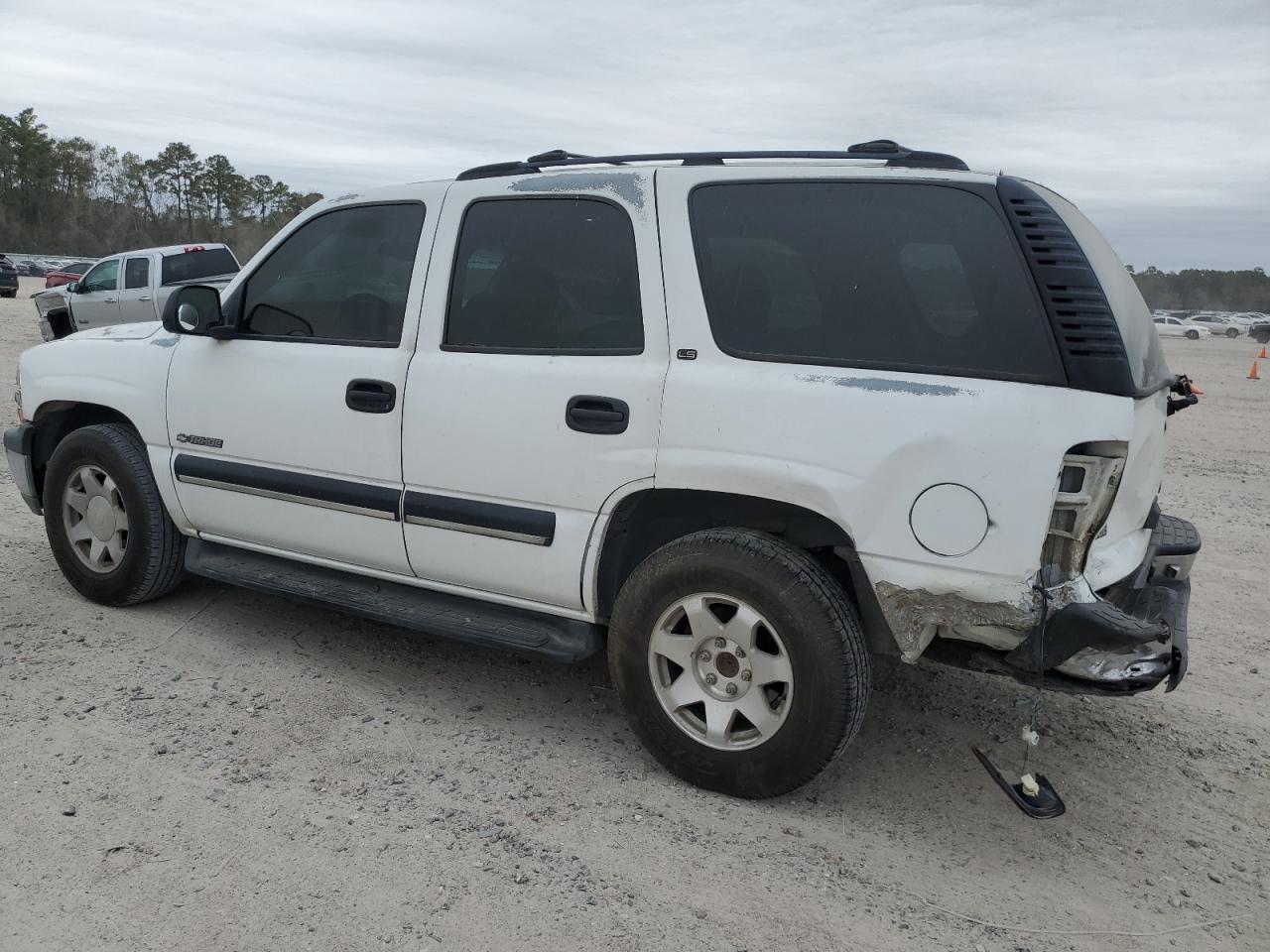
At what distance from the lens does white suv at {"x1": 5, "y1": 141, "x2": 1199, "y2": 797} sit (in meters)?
2.91

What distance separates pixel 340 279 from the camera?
13.5 ft

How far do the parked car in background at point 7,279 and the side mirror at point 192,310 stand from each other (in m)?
33.3

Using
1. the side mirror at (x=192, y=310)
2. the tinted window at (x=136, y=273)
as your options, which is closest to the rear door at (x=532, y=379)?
the side mirror at (x=192, y=310)

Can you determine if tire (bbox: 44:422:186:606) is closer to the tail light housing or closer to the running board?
the running board

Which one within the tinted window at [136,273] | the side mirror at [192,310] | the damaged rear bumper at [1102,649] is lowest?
the damaged rear bumper at [1102,649]

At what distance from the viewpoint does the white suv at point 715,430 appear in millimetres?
2912

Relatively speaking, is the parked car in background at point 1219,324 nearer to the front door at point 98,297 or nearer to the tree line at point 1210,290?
the tree line at point 1210,290

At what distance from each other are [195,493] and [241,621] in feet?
2.25

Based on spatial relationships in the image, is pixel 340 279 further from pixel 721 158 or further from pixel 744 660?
pixel 744 660

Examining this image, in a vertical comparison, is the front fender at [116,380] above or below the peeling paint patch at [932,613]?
above

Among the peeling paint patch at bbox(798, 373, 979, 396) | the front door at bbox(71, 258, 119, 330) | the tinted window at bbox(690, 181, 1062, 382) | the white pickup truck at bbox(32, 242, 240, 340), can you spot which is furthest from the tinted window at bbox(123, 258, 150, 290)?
the peeling paint patch at bbox(798, 373, 979, 396)

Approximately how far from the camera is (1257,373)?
23.4 metres

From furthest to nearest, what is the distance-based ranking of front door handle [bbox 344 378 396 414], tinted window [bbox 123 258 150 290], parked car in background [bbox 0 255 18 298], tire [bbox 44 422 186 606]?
parked car in background [bbox 0 255 18 298], tinted window [bbox 123 258 150 290], tire [bbox 44 422 186 606], front door handle [bbox 344 378 396 414]

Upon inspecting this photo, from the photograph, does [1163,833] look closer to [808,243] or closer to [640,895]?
[640,895]
